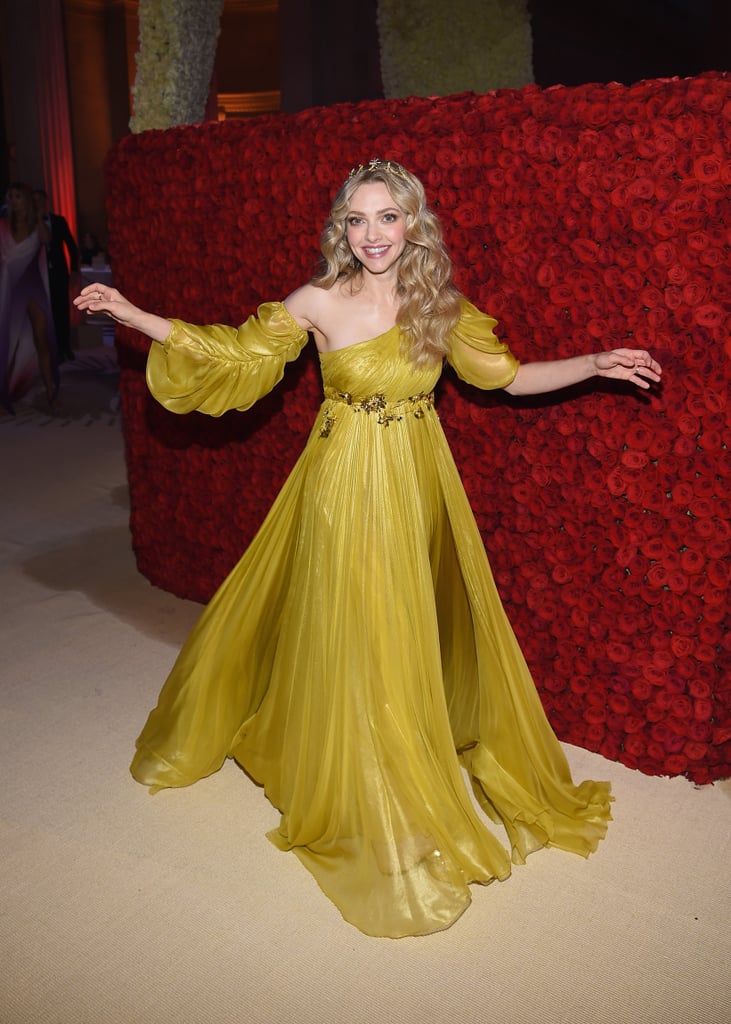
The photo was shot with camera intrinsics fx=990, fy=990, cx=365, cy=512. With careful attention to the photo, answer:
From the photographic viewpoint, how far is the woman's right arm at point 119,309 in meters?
2.79

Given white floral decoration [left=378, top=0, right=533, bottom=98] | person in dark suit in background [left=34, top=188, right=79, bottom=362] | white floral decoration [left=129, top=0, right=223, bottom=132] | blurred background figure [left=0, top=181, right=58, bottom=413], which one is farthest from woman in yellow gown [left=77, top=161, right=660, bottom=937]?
person in dark suit in background [left=34, top=188, right=79, bottom=362]

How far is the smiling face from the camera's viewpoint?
9.01 ft

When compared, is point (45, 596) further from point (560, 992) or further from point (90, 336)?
point (90, 336)

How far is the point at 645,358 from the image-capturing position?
113 inches

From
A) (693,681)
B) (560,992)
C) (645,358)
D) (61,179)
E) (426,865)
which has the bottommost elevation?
(560,992)

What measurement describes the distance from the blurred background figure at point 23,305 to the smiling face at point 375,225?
7128 millimetres

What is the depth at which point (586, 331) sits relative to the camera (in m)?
3.30

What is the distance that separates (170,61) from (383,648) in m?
3.73

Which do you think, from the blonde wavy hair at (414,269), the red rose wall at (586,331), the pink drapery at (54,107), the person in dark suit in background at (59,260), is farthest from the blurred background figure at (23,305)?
the blonde wavy hair at (414,269)

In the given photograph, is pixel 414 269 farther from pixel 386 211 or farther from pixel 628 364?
pixel 628 364

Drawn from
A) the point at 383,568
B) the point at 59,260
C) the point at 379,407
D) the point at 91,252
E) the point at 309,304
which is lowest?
the point at 383,568

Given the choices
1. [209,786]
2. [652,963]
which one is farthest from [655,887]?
[209,786]

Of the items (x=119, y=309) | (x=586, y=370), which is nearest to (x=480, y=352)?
Answer: (x=586, y=370)

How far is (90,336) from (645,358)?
1207cm
